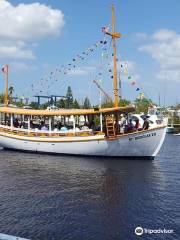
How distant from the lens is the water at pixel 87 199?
16812 mm

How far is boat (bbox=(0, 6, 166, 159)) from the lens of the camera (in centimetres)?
3594

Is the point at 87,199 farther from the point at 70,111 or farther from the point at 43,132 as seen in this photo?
the point at 43,132

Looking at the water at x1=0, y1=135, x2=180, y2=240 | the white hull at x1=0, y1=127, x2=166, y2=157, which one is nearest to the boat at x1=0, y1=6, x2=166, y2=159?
the white hull at x1=0, y1=127, x2=166, y2=157

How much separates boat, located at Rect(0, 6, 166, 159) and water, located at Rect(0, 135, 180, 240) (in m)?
2.52

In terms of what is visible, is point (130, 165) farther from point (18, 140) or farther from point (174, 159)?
point (18, 140)

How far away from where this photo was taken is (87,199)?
2153 cm

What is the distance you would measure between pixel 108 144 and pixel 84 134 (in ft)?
8.65

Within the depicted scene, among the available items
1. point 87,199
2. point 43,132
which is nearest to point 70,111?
point 43,132

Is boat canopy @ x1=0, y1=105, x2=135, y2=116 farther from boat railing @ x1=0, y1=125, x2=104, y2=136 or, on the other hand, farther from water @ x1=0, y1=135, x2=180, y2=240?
water @ x1=0, y1=135, x2=180, y2=240

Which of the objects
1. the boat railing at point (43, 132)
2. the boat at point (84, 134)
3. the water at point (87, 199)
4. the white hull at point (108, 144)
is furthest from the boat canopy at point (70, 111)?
the water at point (87, 199)

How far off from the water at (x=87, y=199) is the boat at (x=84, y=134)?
8.27ft

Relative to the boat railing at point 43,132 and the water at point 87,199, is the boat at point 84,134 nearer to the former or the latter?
the boat railing at point 43,132

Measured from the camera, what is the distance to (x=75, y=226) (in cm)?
1712

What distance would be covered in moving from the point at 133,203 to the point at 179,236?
493 centimetres
